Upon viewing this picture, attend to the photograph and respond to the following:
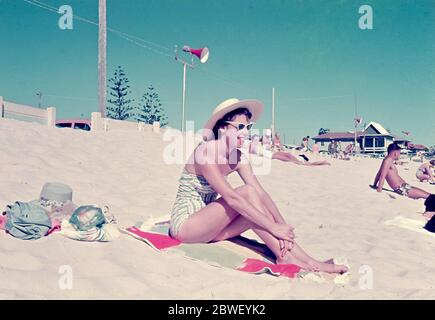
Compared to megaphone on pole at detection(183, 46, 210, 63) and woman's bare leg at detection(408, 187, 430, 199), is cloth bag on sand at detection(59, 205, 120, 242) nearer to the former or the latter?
woman's bare leg at detection(408, 187, 430, 199)

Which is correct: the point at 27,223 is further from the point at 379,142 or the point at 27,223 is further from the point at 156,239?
the point at 379,142

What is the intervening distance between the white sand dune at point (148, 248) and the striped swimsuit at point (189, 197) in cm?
32

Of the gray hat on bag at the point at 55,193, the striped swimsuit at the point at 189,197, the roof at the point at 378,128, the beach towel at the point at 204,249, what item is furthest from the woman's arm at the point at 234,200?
the roof at the point at 378,128

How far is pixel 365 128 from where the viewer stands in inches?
1827

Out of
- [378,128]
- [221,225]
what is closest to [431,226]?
[221,225]

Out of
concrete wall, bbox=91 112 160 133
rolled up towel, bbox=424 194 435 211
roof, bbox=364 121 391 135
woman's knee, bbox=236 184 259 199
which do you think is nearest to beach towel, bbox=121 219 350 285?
woman's knee, bbox=236 184 259 199

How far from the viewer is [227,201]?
9.36 feet

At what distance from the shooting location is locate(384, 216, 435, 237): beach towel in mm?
4420

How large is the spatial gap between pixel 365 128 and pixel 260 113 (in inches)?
1839

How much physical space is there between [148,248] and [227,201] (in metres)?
0.75

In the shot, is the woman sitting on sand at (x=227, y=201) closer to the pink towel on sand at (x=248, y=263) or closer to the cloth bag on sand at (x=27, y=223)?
the pink towel on sand at (x=248, y=263)

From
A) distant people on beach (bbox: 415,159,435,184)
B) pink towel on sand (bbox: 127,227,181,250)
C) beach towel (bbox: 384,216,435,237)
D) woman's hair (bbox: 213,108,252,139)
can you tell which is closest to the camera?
pink towel on sand (bbox: 127,227,181,250)

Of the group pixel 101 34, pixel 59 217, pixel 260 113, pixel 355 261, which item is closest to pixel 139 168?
pixel 59 217

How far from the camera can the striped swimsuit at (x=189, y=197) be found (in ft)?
10.2
